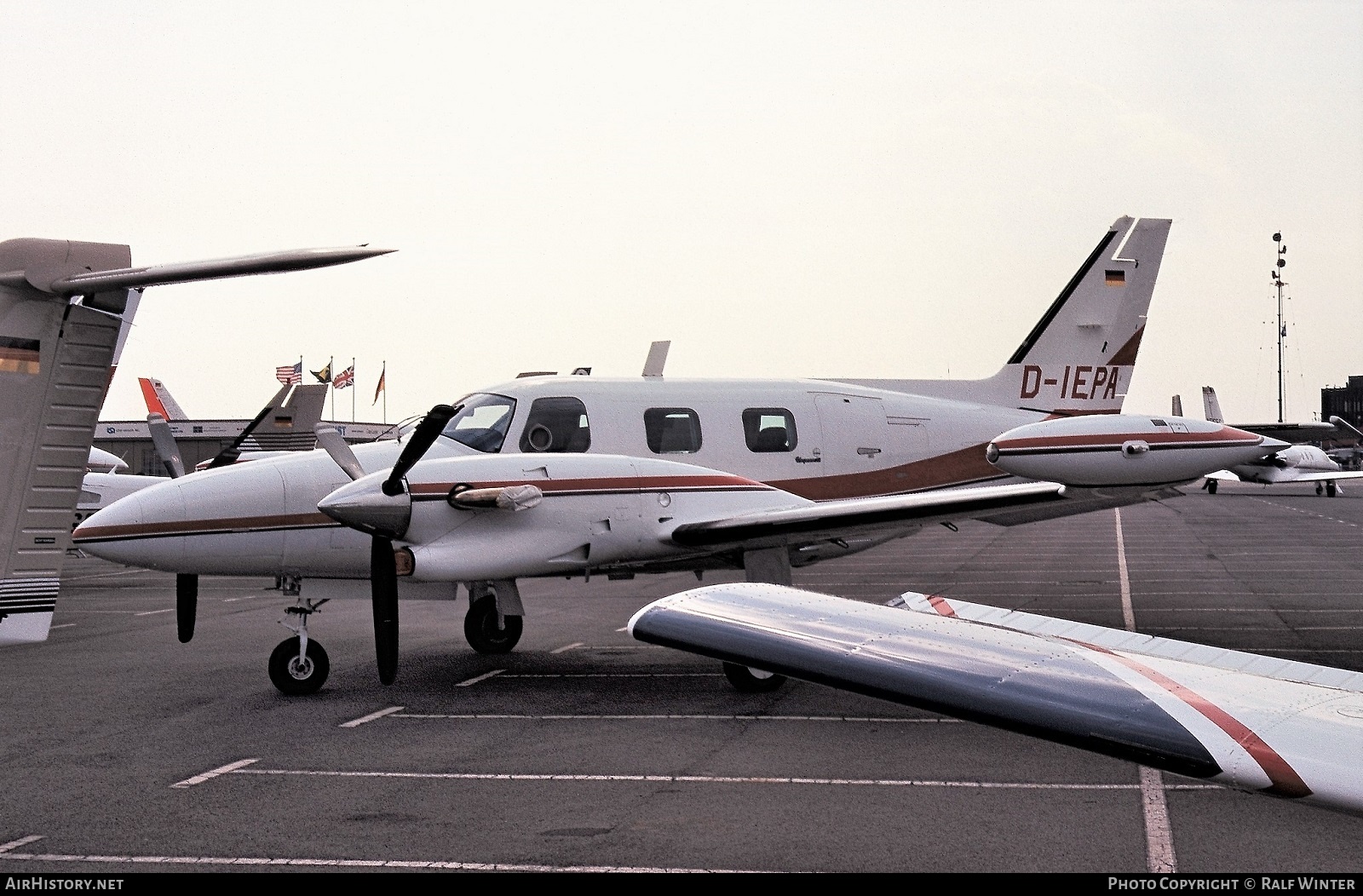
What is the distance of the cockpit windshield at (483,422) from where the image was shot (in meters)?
12.8

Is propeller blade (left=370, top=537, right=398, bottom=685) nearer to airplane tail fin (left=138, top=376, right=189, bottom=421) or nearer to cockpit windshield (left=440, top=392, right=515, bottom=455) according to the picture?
cockpit windshield (left=440, top=392, right=515, bottom=455)

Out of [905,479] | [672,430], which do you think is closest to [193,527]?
[672,430]

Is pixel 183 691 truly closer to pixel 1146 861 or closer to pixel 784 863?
pixel 784 863

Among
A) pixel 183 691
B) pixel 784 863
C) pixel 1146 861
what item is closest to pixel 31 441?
pixel 784 863

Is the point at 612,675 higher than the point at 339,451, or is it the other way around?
the point at 339,451

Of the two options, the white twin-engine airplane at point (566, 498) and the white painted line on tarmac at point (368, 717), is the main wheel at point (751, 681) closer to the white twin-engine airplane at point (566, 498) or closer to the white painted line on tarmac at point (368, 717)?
the white twin-engine airplane at point (566, 498)

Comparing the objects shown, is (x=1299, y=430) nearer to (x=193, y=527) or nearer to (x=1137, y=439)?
(x=1137, y=439)

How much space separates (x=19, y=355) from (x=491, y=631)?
351 inches

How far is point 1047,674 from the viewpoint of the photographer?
296 cm

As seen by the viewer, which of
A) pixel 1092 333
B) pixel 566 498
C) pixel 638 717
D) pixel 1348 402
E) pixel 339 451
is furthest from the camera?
pixel 1348 402

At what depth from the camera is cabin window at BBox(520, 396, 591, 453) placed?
42.7ft

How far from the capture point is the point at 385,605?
10672mm

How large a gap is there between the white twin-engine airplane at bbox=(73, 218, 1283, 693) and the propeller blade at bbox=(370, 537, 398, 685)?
0.7 inches

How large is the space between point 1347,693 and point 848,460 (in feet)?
38.5
